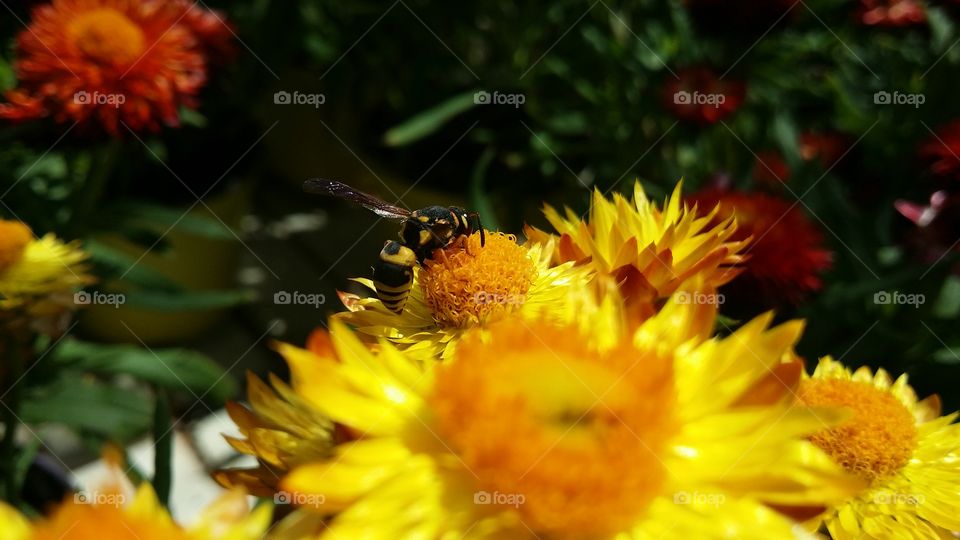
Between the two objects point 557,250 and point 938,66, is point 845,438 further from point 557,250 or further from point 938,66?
point 938,66

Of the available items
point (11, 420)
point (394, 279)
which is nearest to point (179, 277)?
point (11, 420)

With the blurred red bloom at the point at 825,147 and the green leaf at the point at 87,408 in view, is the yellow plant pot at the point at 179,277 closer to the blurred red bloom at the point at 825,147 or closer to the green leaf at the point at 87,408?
the green leaf at the point at 87,408

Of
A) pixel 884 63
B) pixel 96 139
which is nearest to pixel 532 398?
pixel 96 139

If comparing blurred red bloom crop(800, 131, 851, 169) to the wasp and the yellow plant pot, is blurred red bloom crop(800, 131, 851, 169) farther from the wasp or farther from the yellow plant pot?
the yellow plant pot

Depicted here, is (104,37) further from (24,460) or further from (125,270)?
(24,460)

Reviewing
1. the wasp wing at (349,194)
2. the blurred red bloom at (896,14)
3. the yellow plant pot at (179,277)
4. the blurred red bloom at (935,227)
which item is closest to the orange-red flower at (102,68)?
the wasp wing at (349,194)

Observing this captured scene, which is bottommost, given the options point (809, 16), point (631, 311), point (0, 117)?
point (631, 311)

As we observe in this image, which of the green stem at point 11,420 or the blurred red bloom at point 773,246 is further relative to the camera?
the blurred red bloom at point 773,246
